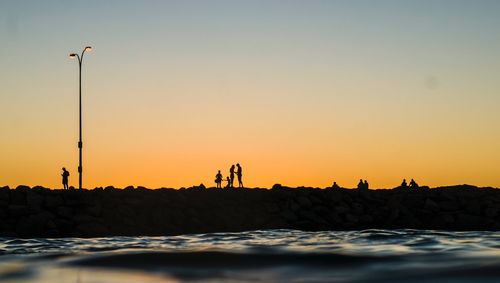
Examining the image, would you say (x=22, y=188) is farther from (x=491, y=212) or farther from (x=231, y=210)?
(x=491, y=212)

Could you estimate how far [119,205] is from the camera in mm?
32812

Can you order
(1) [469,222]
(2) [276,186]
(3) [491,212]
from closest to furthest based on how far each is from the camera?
(2) [276,186]
(1) [469,222]
(3) [491,212]

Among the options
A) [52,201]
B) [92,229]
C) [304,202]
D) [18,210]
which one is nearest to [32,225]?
[18,210]

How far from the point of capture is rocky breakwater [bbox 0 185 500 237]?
31.4m

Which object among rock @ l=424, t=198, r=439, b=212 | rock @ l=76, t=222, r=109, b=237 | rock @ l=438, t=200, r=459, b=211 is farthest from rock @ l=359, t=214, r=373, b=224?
rock @ l=76, t=222, r=109, b=237

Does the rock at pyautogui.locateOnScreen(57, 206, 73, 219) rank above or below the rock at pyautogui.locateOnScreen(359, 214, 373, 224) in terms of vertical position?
above

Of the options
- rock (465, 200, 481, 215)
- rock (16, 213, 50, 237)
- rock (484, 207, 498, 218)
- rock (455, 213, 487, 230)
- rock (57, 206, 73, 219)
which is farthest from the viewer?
rock (465, 200, 481, 215)

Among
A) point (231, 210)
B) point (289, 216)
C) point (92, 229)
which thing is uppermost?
point (231, 210)

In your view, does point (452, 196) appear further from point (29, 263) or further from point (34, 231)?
point (29, 263)

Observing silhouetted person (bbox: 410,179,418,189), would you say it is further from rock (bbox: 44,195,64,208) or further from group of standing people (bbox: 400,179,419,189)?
rock (bbox: 44,195,64,208)

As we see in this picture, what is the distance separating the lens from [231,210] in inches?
1328

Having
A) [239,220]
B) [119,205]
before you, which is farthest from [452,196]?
[119,205]

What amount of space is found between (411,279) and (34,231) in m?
26.8

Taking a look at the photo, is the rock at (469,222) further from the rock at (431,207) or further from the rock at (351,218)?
the rock at (351,218)
